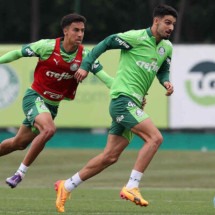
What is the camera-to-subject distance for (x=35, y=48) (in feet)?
49.0

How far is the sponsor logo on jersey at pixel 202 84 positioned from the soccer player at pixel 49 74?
12231 mm

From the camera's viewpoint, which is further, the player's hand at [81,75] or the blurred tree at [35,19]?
the blurred tree at [35,19]

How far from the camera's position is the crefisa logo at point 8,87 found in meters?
27.3

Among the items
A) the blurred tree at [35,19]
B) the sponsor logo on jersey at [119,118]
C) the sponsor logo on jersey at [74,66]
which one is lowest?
the blurred tree at [35,19]

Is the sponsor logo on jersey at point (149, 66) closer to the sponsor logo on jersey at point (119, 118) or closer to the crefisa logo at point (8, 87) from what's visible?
the sponsor logo on jersey at point (119, 118)

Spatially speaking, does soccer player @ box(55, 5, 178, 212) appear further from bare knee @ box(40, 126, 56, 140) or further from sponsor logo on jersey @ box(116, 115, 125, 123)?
bare knee @ box(40, 126, 56, 140)

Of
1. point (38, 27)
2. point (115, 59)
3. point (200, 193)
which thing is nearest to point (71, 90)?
point (200, 193)

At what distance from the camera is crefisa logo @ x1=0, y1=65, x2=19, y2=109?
1077 inches

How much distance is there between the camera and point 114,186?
19.6 metres

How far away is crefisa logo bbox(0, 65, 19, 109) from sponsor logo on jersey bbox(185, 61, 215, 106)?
4.39 m

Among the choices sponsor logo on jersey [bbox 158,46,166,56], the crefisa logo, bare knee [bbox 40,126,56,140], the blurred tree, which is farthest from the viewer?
the blurred tree

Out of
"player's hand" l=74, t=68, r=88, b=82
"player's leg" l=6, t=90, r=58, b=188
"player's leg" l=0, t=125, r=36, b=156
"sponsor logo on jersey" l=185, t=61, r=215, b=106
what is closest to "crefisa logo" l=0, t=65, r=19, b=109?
"sponsor logo on jersey" l=185, t=61, r=215, b=106

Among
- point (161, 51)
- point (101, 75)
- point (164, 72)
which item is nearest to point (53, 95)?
point (101, 75)

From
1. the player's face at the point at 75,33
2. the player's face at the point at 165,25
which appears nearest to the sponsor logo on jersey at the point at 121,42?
the player's face at the point at 165,25
